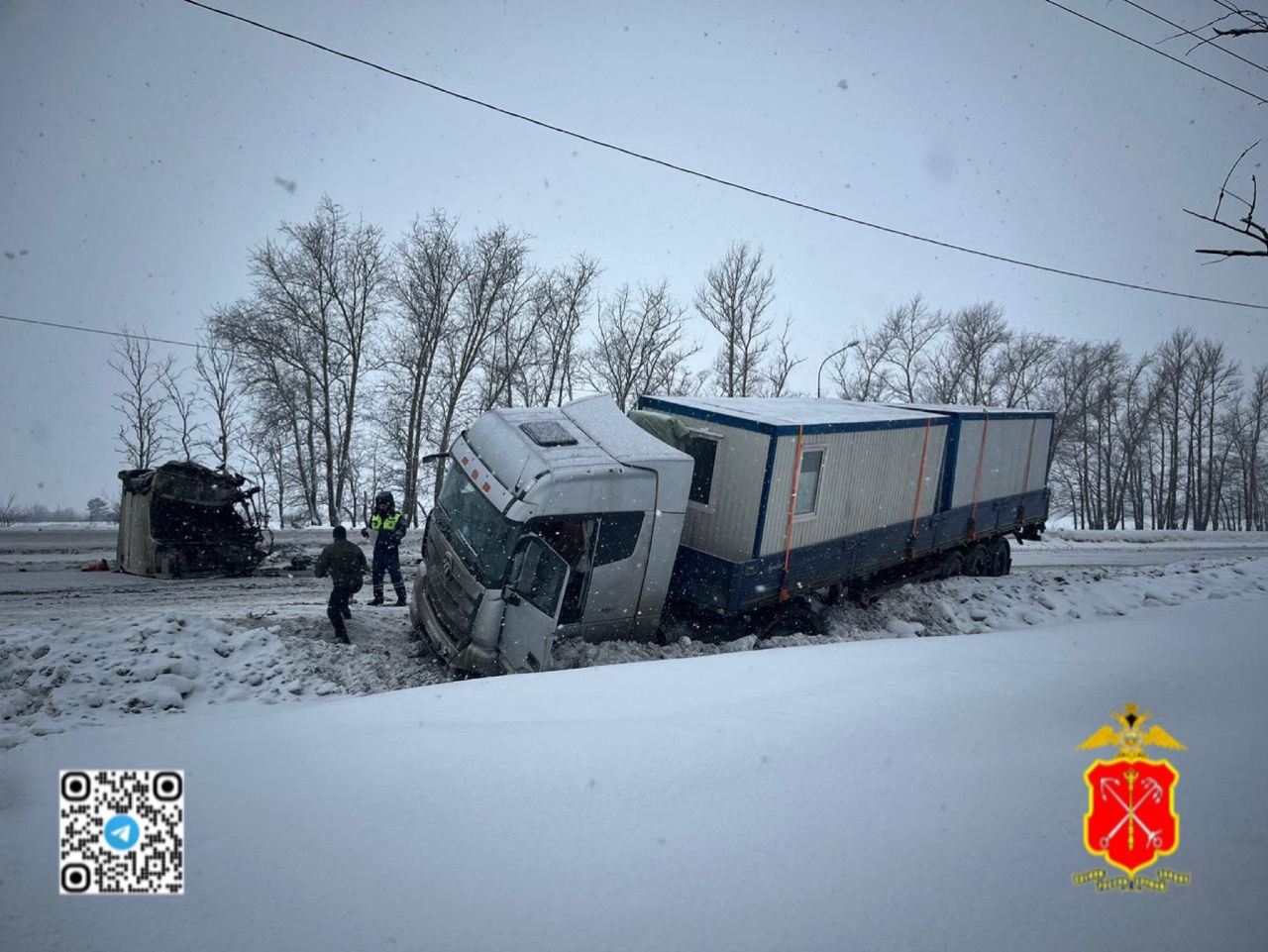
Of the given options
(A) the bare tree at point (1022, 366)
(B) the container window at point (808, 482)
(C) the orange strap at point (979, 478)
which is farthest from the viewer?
(A) the bare tree at point (1022, 366)

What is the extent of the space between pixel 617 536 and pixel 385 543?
524cm

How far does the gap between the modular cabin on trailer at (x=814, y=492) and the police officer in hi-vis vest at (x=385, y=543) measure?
444 centimetres

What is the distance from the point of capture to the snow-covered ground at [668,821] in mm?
2113

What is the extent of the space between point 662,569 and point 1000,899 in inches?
228

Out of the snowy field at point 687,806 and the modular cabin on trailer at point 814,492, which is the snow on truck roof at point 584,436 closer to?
the modular cabin on trailer at point 814,492

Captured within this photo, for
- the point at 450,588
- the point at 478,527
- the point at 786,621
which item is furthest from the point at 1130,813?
the point at 786,621

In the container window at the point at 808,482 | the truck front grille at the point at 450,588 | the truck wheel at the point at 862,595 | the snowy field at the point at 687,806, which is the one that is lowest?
the truck wheel at the point at 862,595

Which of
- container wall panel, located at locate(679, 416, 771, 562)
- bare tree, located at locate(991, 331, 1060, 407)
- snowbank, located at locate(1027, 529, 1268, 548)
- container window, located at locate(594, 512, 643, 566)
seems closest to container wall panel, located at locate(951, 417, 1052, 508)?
container wall panel, located at locate(679, 416, 771, 562)

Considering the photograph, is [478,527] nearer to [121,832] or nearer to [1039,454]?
[121,832]

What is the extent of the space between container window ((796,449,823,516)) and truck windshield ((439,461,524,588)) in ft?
12.3

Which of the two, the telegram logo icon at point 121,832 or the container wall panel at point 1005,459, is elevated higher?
the container wall panel at point 1005,459

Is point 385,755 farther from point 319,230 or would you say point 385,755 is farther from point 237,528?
point 319,230

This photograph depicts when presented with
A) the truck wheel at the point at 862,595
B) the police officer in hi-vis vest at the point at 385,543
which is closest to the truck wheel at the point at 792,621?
the truck wheel at the point at 862,595

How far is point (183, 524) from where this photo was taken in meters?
12.9
